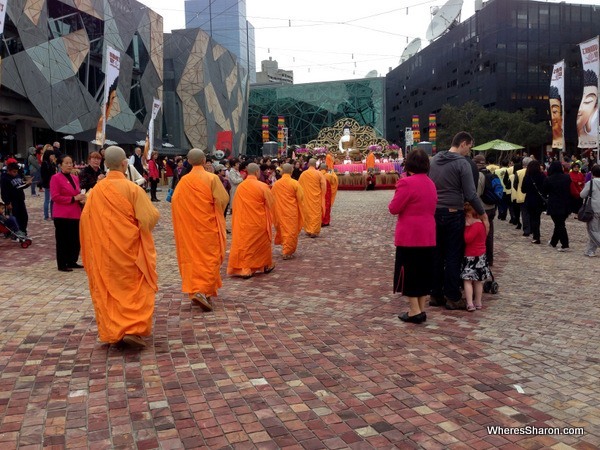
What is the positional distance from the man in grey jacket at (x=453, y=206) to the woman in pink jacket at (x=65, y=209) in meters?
5.06

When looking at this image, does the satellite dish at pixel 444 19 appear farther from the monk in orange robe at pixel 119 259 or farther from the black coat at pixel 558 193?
the monk in orange robe at pixel 119 259

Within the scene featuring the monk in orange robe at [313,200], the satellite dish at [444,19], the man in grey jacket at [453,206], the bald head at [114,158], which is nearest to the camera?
the bald head at [114,158]

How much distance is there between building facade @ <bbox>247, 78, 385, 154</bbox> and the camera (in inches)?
3679

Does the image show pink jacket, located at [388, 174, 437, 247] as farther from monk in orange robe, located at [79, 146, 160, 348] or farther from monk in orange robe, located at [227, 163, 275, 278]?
monk in orange robe, located at [227, 163, 275, 278]

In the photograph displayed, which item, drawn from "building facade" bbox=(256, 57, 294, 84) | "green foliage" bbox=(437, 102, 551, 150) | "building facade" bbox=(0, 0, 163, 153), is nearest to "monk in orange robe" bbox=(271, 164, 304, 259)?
"building facade" bbox=(0, 0, 163, 153)

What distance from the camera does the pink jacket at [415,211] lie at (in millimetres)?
5648

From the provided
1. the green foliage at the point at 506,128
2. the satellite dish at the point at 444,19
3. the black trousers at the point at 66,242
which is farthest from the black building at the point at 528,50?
the black trousers at the point at 66,242

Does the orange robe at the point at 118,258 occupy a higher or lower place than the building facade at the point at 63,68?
lower

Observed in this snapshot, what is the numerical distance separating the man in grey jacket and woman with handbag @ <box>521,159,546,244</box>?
5.90 meters

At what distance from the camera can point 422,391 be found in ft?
13.3

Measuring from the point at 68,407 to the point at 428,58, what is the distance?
274 feet

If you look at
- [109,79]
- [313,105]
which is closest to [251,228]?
[109,79]

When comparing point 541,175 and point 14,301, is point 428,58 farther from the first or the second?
point 14,301

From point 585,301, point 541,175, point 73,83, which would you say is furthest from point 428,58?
point 585,301
